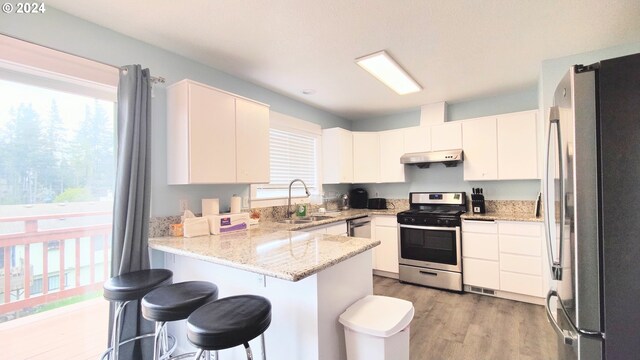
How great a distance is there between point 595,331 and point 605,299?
151mm

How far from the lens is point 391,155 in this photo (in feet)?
14.1

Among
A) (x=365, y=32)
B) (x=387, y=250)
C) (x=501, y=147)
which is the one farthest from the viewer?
(x=387, y=250)

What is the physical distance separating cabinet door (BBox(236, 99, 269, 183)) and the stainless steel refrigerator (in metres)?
2.28

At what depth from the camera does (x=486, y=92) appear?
3.57 metres

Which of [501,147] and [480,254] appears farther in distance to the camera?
[501,147]

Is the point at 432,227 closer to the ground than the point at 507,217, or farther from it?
closer to the ground

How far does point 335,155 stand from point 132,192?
2.78 m

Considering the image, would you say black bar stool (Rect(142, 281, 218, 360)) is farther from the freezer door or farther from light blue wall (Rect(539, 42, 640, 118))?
light blue wall (Rect(539, 42, 640, 118))

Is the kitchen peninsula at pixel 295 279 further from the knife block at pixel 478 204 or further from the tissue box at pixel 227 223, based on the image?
the knife block at pixel 478 204

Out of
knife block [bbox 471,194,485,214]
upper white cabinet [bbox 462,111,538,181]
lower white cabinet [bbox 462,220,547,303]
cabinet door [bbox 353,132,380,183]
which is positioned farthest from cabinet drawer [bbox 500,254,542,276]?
cabinet door [bbox 353,132,380,183]

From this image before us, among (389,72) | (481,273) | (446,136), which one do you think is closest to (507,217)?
(481,273)

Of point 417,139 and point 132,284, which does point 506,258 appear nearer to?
point 417,139

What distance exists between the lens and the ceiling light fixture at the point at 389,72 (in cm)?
250

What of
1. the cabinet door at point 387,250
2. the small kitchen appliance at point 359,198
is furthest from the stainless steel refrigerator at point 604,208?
the small kitchen appliance at point 359,198
